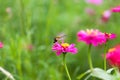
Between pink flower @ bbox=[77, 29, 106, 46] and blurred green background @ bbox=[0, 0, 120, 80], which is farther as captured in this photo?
blurred green background @ bbox=[0, 0, 120, 80]

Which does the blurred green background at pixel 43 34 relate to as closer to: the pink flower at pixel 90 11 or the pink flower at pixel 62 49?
the pink flower at pixel 90 11

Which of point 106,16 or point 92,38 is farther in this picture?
point 106,16

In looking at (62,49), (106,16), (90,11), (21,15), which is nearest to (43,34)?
(21,15)

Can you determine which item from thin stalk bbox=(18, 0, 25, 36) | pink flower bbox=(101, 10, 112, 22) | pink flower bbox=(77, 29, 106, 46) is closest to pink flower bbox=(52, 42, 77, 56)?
pink flower bbox=(77, 29, 106, 46)

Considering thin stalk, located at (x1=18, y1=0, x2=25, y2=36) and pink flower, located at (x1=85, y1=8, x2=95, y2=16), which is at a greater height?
pink flower, located at (x1=85, y1=8, x2=95, y2=16)

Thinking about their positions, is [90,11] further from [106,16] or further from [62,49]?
[62,49]

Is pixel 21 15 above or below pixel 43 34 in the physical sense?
below

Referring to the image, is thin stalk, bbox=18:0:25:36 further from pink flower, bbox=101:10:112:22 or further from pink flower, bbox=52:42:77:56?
pink flower, bbox=52:42:77:56

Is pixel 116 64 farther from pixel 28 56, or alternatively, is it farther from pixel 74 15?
pixel 74 15
